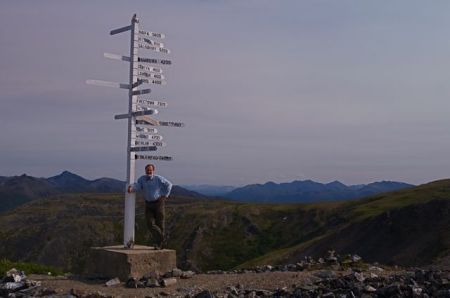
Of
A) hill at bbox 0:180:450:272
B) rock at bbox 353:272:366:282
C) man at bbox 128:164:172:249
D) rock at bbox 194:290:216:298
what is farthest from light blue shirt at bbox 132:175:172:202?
hill at bbox 0:180:450:272

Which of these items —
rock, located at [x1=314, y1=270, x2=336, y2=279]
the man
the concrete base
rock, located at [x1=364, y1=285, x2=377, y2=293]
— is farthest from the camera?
the man

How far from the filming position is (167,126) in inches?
776

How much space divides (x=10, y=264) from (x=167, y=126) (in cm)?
868

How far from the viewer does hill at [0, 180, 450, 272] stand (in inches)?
2073

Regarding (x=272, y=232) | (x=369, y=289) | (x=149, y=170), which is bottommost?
(x=272, y=232)

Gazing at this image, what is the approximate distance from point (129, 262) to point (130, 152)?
3488 millimetres

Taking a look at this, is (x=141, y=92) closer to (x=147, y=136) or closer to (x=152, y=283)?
(x=147, y=136)

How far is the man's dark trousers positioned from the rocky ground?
1443 millimetres

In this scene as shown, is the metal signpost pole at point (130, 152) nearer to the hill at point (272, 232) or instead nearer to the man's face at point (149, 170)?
the man's face at point (149, 170)

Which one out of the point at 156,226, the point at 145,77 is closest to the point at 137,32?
the point at 145,77

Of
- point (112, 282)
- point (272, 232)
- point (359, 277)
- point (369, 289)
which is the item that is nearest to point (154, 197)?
point (112, 282)

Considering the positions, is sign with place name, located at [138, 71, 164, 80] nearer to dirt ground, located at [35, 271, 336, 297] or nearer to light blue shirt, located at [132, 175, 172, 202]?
light blue shirt, located at [132, 175, 172, 202]

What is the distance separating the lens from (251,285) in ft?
51.9

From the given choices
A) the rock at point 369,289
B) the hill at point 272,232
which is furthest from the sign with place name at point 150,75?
the hill at point 272,232
